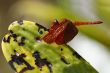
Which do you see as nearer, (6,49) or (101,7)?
(6,49)

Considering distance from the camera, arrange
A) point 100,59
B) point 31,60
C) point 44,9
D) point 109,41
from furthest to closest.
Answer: point 44,9 → point 100,59 → point 109,41 → point 31,60

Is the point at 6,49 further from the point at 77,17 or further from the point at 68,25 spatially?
the point at 77,17

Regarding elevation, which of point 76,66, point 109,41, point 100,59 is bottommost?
point 100,59

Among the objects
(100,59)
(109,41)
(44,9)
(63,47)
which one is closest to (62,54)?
(63,47)

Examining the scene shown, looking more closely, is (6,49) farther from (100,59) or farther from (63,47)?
(100,59)

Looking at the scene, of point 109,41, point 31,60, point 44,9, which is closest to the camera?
point 31,60

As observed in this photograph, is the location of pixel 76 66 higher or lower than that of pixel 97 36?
higher
